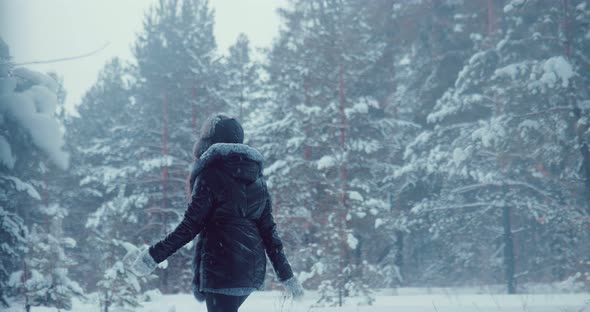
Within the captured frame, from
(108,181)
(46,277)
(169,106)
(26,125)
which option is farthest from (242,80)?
(26,125)

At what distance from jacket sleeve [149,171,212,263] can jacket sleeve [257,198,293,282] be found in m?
0.44

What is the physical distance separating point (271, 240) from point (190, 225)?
24.7 inches

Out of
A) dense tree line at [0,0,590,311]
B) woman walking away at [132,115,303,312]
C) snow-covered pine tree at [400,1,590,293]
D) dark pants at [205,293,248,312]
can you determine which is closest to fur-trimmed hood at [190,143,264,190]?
woman walking away at [132,115,303,312]

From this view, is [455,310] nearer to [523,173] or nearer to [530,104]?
[530,104]

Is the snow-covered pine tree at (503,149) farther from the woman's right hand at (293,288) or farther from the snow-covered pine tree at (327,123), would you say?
the woman's right hand at (293,288)

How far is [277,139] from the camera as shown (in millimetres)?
18828

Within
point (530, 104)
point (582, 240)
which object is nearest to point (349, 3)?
point (530, 104)

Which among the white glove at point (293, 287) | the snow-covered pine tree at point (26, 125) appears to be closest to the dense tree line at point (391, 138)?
the snow-covered pine tree at point (26, 125)

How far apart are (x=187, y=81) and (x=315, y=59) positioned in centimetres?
535

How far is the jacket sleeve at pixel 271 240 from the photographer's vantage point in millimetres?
3545

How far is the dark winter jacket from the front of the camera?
10.5 feet

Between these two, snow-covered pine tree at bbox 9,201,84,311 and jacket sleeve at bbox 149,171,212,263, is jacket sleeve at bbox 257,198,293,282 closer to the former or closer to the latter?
jacket sleeve at bbox 149,171,212,263

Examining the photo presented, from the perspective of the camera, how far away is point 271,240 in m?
3.58

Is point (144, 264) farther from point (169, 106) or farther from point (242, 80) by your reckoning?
point (242, 80)
